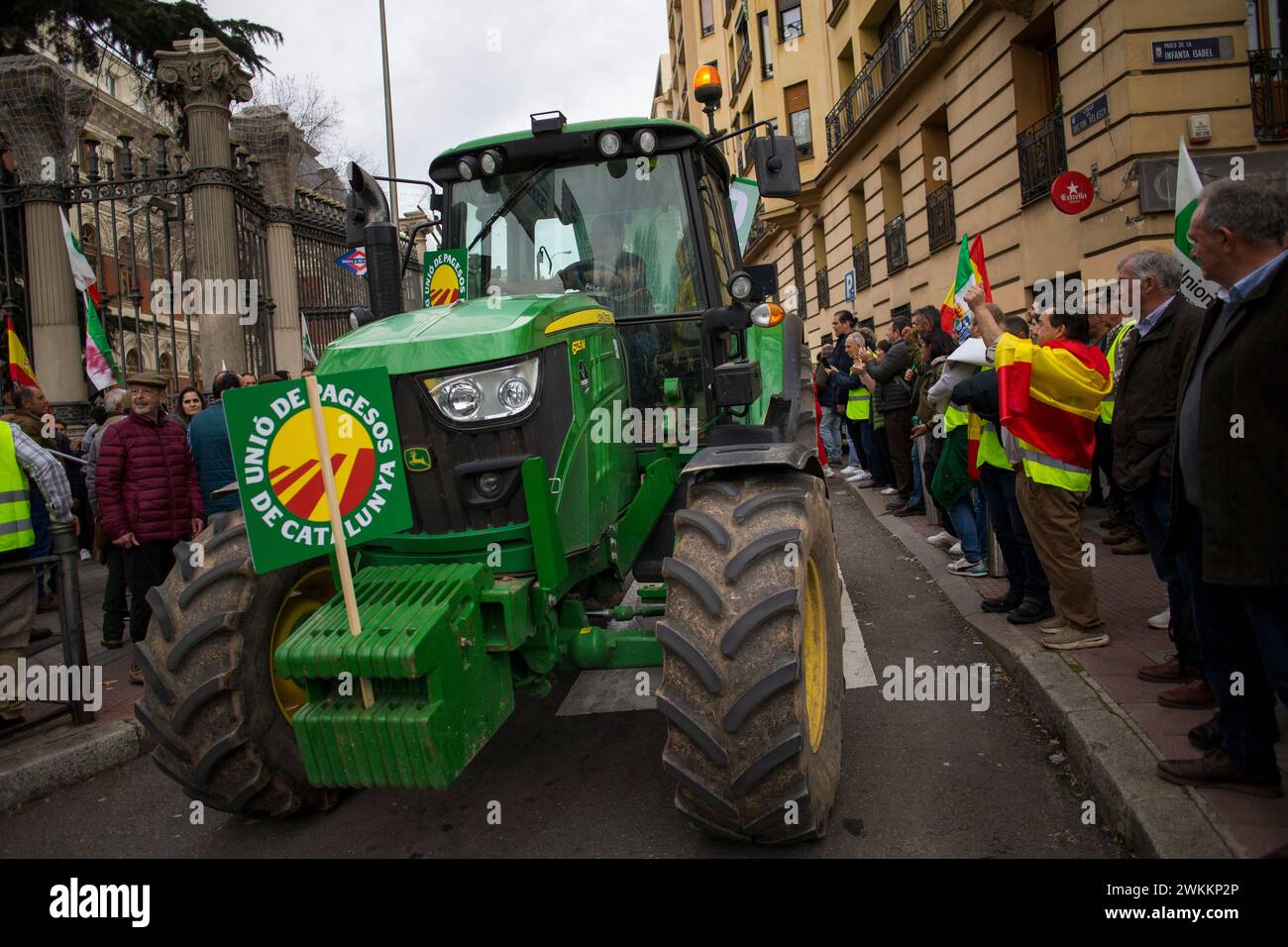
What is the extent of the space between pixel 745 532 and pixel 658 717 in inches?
72.4

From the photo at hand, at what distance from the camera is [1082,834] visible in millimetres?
3322

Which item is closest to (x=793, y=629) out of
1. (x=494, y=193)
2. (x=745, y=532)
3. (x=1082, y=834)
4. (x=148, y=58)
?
(x=745, y=532)

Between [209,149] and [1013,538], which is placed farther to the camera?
[209,149]

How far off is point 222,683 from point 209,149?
Answer: 8.59 meters

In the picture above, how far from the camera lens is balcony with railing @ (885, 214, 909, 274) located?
19344 mm

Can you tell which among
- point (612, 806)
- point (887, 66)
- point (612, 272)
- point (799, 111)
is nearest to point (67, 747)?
point (612, 806)

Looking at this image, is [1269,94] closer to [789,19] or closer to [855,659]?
[855,659]

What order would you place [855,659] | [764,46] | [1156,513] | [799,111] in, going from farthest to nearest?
[764,46], [799,111], [855,659], [1156,513]

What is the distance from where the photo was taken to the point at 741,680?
2975mm

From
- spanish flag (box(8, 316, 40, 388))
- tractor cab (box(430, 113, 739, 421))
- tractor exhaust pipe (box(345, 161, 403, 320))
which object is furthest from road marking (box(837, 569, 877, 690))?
spanish flag (box(8, 316, 40, 388))

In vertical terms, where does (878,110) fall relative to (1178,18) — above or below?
above

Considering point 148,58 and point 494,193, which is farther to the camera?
point 148,58

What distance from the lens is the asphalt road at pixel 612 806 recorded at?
11.1 feet

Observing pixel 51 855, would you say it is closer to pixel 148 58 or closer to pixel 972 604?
pixel 972 604
